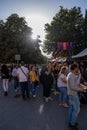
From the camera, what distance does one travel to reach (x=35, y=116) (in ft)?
34.4

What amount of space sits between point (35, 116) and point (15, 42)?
5263 centimetres

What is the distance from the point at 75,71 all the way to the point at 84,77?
189 inches

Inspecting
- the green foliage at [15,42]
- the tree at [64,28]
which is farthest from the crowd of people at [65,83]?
the green foliage at [15,42]

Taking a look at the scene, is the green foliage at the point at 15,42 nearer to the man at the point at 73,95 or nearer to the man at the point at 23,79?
the man at the point at 23,79

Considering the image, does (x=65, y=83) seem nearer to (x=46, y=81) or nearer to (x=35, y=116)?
(x=46, y=81)

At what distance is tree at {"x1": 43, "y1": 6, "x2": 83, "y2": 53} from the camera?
5559cm

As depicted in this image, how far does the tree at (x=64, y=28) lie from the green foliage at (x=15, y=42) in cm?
501

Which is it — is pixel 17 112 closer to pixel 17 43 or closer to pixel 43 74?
pixel 43 74

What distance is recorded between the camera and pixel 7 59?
205 ft

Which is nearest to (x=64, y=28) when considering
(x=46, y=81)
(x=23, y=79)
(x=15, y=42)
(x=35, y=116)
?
(x=15, y=42)

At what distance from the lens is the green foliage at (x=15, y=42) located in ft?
205

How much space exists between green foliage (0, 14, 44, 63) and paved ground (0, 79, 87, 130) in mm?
→ 48991

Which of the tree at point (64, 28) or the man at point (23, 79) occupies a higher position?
the tree at point (64, 28)

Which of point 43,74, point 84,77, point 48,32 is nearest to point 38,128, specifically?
point 84,77
